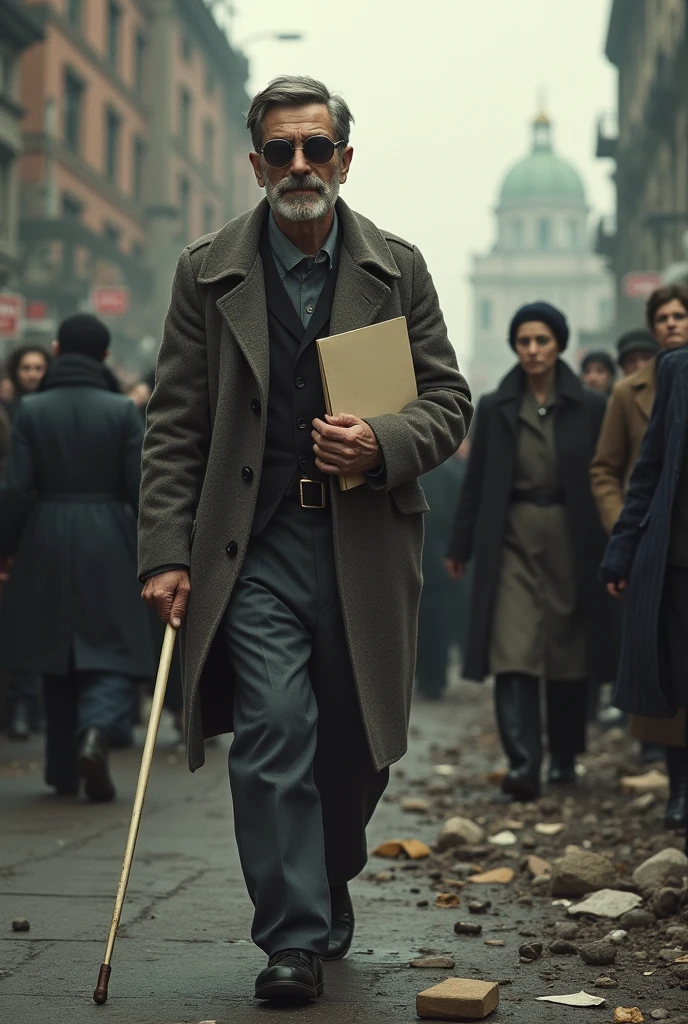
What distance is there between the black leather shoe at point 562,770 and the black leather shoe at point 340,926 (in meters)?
4.08

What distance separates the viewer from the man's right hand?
459 centimetres

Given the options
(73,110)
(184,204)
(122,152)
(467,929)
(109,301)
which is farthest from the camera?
(184,204)

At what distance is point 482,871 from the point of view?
6.54m

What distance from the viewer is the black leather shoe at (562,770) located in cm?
881

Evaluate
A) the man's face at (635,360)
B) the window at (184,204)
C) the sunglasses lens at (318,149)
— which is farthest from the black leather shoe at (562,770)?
the window at (184,204)

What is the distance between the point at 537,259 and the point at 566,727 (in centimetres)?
13988

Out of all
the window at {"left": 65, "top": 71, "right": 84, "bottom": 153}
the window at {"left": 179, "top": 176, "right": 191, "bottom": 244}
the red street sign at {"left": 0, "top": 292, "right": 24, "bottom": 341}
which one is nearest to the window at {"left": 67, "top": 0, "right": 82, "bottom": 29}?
the window at {"left": 65, "top": 71, "right": 84, "bottom": 153}

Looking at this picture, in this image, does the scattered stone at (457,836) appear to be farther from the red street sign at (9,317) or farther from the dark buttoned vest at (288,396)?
the red street sign at (9,317)

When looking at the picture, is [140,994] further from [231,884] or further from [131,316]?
[131,316]

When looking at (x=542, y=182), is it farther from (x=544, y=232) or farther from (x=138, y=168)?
(x=138, y=168)

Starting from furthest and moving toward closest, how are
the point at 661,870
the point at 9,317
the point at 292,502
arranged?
the point at 9,317 < the point at 661,870 < the point at 292,502

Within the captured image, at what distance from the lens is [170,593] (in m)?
4.60

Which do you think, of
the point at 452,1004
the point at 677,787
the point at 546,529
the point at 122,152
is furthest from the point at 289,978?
the point at 122,152

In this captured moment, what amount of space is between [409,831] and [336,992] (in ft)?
10.5
